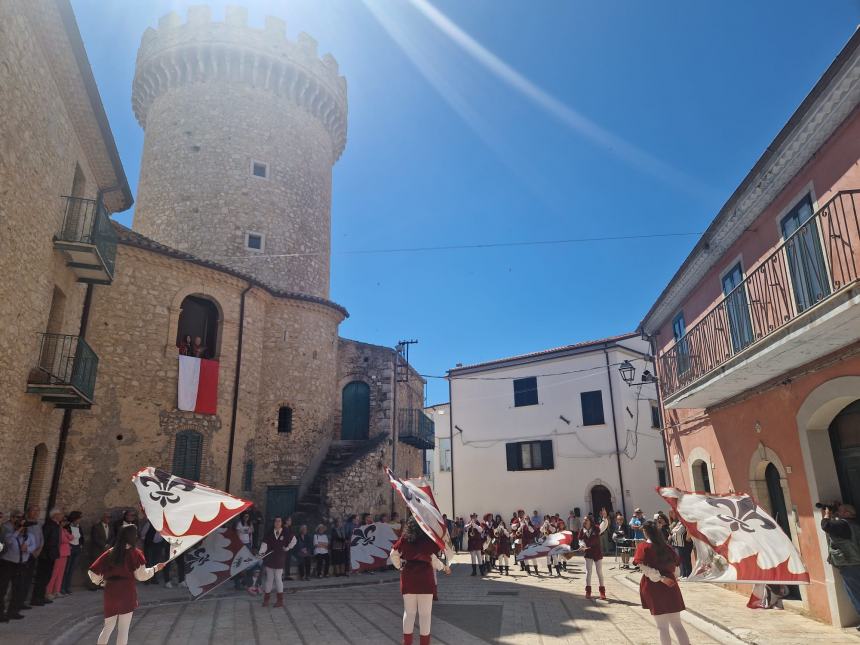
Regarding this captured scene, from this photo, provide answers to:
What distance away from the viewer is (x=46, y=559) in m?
11.6

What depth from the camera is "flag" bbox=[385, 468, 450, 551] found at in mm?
7492

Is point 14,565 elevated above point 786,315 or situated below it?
below

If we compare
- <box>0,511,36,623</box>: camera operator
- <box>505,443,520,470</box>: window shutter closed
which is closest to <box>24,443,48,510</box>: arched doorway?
<box>0,511,36,623</box>: camera operator

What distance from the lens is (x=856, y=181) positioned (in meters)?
7.99

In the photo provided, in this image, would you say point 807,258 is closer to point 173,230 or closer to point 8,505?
point 8,505

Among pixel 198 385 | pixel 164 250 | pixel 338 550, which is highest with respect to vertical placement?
pixel 164 250

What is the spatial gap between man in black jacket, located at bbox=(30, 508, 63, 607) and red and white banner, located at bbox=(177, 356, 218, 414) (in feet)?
21.8

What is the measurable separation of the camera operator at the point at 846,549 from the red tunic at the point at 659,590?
11.2 feet

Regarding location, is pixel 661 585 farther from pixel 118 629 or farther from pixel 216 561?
pixel 216 561

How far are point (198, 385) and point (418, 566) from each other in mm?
13381

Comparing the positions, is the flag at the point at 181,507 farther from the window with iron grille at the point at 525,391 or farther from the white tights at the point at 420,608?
the window with iron grille at the point at 525,391

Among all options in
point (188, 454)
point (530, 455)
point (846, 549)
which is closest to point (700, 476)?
point (846, 549)

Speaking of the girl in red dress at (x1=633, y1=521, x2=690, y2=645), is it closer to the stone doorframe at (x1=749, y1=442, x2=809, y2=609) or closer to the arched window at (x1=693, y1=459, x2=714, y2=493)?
the stone doorframe at (x1=749, y1=442, x2=809, y2=609)

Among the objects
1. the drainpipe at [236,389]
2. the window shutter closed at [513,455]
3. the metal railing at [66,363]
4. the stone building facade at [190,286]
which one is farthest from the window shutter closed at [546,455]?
the metal railing at [66,363]
